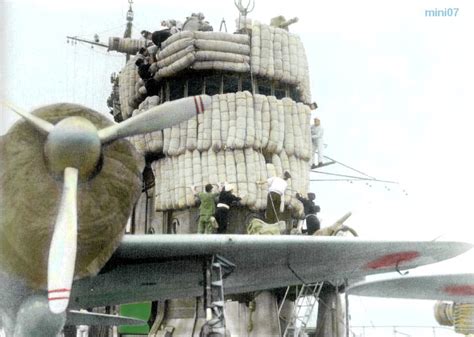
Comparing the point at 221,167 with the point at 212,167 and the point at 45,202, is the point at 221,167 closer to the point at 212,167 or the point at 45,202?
the point at 212,167

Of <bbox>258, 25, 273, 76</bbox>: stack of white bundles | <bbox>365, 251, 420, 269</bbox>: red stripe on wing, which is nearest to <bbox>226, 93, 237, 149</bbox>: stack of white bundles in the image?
<bbox>258, 25, 273, 76</bbox>: stack of white bundles

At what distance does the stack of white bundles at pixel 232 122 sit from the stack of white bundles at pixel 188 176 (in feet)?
4.26

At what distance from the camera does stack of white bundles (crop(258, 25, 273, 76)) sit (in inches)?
791

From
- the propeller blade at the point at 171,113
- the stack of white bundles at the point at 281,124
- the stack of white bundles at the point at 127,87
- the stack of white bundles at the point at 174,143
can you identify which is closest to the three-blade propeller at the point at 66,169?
the propeller blade at the point at 171,113

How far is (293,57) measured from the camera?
20.9 meters

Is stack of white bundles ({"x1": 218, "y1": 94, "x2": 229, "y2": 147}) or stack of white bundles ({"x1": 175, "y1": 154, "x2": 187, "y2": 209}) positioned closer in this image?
stack of white bundles ({"x1": 218, "y1": 94, "x2": 229, "y2": 147})

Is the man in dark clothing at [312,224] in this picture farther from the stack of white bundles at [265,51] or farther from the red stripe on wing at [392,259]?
the red stripe on wing at [392,259]

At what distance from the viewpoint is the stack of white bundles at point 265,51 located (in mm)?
20094

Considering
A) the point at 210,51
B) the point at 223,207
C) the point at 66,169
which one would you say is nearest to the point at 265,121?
the point at 210,51

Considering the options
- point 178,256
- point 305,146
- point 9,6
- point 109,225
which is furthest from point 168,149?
point 9,6

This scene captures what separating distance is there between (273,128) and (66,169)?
1376cm

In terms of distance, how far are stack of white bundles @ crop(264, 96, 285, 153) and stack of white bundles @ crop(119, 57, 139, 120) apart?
18.4 ft

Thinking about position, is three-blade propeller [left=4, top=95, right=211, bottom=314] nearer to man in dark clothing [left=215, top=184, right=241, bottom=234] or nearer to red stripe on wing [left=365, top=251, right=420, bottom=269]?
red stripe on wing [left=365, top=251, right=420, bottom=269]

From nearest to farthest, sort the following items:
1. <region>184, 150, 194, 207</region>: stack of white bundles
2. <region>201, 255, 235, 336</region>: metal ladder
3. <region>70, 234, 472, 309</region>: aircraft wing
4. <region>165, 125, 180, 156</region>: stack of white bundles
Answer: <region>201, 255, 235, 336</region>: metal ladder → <region>70, 234, 472, 309</region>: aircraft wing → <region>184, 150, 194, 207</region>: stack of white bundles → <region>165, 125, 180, 156</region>: stack of white bundles
